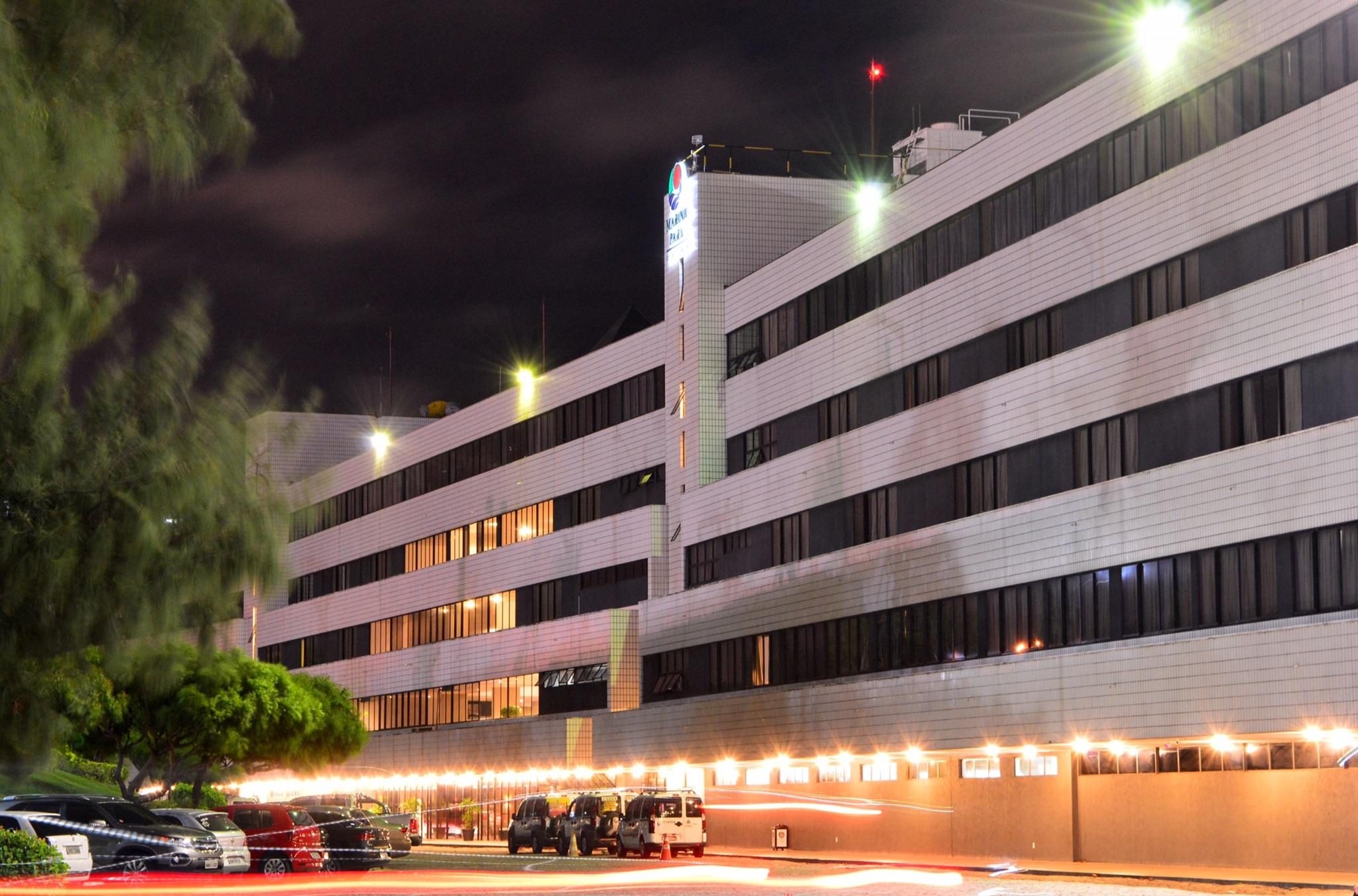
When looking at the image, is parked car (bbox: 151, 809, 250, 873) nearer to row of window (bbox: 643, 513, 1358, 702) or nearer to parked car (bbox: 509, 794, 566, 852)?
parked car (bbox: 509, 794, 566, 852)

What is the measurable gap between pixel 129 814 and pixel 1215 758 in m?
23.6

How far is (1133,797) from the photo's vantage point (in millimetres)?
46125

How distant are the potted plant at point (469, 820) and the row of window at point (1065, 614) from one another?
15863mm

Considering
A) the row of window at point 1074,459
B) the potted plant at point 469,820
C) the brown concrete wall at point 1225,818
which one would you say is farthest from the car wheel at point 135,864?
Result: the potted plant at point 469,820

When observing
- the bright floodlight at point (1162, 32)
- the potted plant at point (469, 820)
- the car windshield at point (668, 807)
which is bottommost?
the potted plant at point (469, 820)

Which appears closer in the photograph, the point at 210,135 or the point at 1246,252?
the point at 210,135

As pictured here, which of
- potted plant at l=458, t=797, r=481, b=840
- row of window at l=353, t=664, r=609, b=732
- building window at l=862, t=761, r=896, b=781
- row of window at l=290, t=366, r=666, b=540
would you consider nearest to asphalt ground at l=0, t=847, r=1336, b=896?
building window at l=862, t=761, r=896, b=781

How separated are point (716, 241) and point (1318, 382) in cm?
3038

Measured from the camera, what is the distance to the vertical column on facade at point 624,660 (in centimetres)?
7138

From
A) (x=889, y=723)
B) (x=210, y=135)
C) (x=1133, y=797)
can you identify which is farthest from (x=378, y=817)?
(x=210, y=135)

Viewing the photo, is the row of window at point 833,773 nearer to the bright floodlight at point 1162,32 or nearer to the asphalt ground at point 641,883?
the asphalt ground at point 641,883

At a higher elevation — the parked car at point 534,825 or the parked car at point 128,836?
the parked car at point 128,836

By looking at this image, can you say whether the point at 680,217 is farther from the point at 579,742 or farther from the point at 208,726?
the point at 208,726

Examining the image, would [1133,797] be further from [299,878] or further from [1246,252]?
[299,878]
